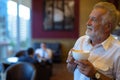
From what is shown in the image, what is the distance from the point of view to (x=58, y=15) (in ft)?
33.2

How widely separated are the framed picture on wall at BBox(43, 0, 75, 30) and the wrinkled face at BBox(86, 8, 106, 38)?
27.6 feet

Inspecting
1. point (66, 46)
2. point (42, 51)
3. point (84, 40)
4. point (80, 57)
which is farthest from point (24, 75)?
point (66, 46)

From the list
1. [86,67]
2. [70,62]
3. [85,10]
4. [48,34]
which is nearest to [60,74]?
[48,34]

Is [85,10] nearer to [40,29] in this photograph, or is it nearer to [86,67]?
[86,67]

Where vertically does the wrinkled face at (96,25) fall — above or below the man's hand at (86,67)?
above

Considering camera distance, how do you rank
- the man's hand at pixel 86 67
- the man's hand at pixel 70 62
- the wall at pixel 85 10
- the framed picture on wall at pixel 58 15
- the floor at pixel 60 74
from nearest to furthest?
the man's hand at pixel 86 67 → the man's hand at pixel 70 62 → the wall at pixel 85 10 → the floor at pixel 60 74 → the framed picture on wall at pixel 58 15

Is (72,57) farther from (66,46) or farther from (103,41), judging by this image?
(66,46)

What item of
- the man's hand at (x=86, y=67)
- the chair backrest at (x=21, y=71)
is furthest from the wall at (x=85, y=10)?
the chair backrest at (x=21, y=71)

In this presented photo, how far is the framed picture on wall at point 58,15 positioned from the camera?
32.8ft

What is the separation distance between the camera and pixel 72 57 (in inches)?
57.7

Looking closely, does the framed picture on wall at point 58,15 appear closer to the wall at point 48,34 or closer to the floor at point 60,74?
the wall at point 48,34

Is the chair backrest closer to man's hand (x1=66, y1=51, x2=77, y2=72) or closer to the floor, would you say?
man's hand (x1=66, y1=51, x2=77, y2=72)

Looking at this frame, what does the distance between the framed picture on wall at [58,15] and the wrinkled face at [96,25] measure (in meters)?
8.42

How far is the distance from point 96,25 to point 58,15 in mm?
8624
